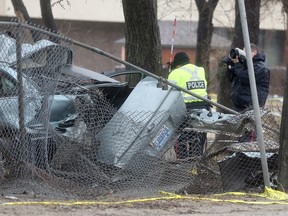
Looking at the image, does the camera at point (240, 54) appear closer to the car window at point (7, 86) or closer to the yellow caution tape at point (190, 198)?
the yellow caution tape at point (190, 198)

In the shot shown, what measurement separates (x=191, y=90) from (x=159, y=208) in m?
3.07

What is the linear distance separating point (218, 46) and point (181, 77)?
17.4 metres

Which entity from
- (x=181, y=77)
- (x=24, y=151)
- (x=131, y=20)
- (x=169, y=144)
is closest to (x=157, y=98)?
(x=169, y=144)

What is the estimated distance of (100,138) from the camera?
8102mm

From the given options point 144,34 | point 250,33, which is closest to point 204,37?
point 250,33

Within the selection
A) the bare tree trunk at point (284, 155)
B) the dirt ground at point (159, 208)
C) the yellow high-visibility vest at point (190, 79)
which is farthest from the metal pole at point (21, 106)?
the bare tree trunk at point (284, 155)

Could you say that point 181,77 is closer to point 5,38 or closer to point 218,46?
point 5,38

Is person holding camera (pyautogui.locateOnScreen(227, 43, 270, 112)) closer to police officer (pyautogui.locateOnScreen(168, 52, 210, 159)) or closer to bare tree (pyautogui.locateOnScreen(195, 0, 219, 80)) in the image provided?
police officer (pyautogui.locateOnScreen(168, 52, 210, 159))

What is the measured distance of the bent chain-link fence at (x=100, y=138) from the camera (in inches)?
297

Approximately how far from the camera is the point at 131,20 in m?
11.4

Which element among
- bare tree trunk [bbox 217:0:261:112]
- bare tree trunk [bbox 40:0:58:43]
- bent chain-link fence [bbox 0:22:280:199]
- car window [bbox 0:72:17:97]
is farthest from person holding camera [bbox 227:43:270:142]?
bare tree trunk [bbox 40:0:58:43]

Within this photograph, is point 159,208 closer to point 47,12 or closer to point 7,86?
point 7,86

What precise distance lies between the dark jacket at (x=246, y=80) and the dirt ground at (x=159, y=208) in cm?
265

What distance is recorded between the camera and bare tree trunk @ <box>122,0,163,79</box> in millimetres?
11266
